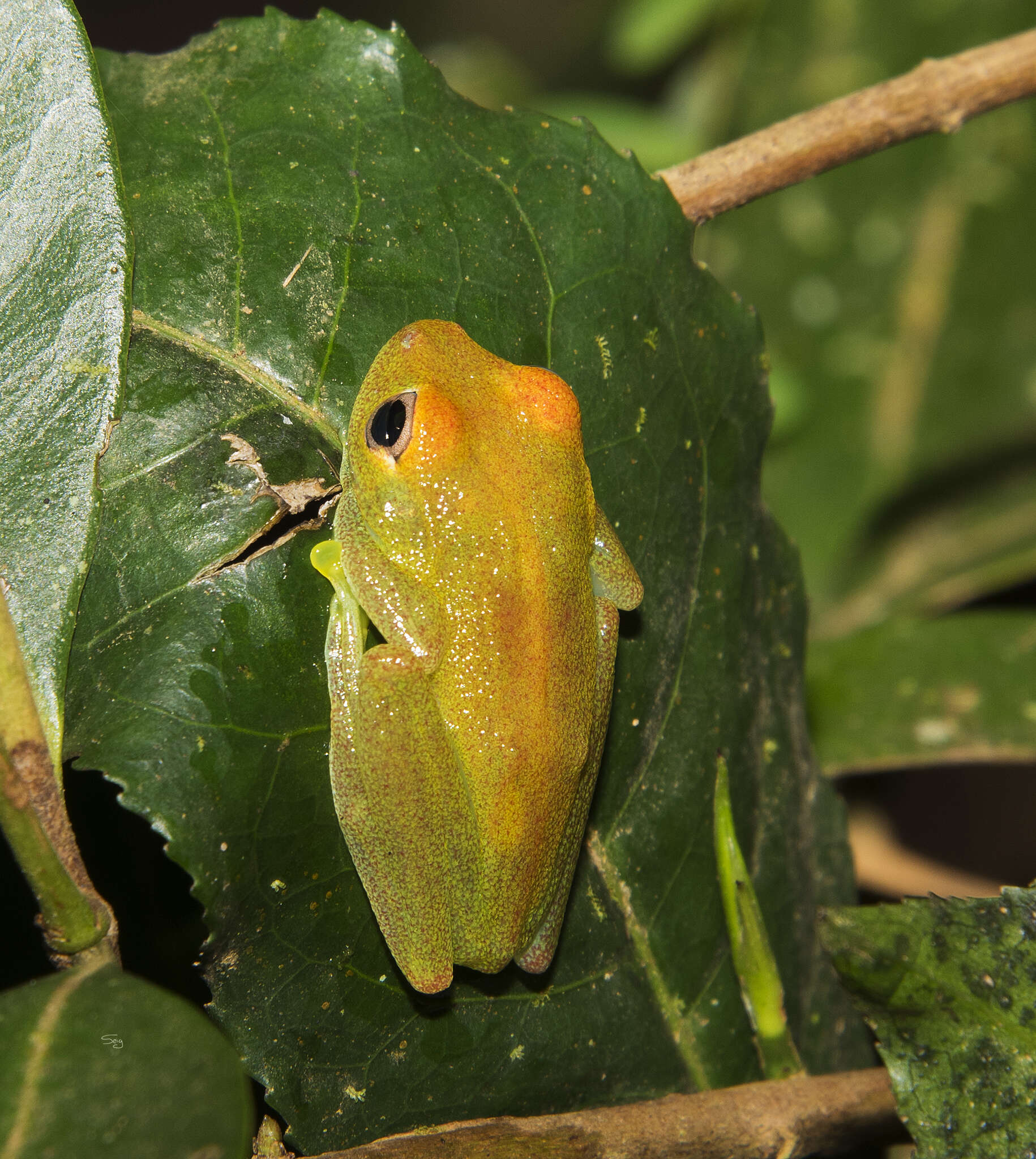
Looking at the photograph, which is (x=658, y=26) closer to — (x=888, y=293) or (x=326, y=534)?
(x=888, y=293)

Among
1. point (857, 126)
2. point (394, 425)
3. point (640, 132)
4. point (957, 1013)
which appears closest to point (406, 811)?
point (394, 425)

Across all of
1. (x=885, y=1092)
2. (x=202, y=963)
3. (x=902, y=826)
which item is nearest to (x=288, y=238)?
(x=202, y=963)

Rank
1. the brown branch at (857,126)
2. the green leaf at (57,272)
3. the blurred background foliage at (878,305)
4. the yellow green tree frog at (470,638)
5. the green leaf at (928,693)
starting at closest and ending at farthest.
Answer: the green leaf at (57,272)
the yellow green tree frog at (470,638)
the brown branch at (857,126)
the green leaf at (928,693)
the blurred background foliage at (878,305)

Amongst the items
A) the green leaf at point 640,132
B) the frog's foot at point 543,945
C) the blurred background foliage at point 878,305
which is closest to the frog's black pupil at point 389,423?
the frog's foot at point 543,945

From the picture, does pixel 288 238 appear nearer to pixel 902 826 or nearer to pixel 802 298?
pixel 802 298

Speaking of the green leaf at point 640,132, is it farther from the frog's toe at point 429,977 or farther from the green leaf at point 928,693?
the frog's toe at point 429,977

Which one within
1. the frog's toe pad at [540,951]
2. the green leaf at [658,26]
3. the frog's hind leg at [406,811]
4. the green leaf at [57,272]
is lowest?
the frog's toe pad at [540,951]

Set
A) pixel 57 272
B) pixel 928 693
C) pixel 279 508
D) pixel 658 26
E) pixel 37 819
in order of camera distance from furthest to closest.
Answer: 1. pixel 658 26
2. pixel 928 693
3. pixel 279 508
4. pixel 57 272
5. pixel 37 819
